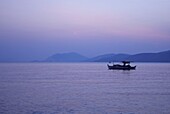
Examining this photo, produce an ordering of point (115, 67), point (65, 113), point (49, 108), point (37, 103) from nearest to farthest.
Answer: point (65, 113) → point (49, 108) → point (37, 103) → point (115, 67)

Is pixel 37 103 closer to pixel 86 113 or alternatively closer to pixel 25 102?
pixel 25 102

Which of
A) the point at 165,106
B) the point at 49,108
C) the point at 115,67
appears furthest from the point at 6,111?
the point at 115,67

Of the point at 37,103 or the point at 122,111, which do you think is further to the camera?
the point at 37,103

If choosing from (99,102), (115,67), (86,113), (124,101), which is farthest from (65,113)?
(115,67)

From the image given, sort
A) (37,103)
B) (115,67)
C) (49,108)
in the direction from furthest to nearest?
(115,67) < (37,103) < (49,108)

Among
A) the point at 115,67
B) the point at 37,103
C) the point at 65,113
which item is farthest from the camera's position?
the point at 115,67

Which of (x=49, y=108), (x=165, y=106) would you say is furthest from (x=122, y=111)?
(x=49, y=108)

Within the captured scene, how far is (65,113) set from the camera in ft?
93.3

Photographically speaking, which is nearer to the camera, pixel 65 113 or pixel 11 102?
pixel 65 113

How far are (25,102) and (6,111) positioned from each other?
5.52m

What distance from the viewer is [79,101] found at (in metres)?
36.3

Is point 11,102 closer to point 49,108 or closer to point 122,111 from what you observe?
point 49,108

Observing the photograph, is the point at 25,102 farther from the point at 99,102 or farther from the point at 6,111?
the point at 99,102

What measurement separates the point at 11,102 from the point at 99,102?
9.90 m
